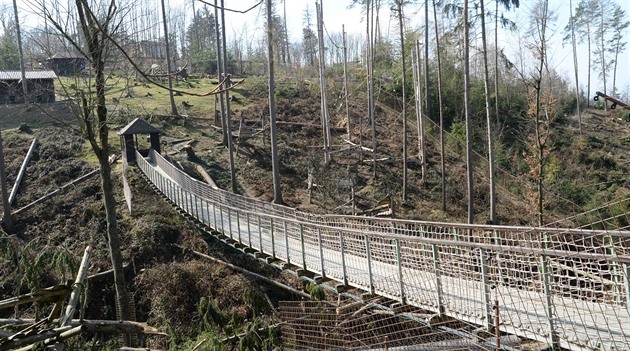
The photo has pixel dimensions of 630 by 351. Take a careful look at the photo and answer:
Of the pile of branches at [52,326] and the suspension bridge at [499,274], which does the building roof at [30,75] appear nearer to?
the suspension bridge at [499,274]

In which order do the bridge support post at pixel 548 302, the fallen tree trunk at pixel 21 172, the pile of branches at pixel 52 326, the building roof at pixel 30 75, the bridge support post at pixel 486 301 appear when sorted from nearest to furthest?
the pile of branches at pixel 52 326 < the bridge support post at pixel 548 302 < the bridge support post at pixel 486 301 < the fallen tree trunk at pixel 21 172 < the building roof at pixel 30 75

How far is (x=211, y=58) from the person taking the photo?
148ft

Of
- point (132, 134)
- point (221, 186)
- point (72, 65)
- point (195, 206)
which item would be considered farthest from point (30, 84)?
point (72, 65)

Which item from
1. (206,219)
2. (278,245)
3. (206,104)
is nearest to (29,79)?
(206,104)

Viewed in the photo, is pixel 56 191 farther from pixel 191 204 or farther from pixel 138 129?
pixel 191 204

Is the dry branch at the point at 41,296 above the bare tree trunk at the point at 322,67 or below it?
below

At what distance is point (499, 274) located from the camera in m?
4.67

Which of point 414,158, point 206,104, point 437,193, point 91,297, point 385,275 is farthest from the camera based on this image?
point 206,104

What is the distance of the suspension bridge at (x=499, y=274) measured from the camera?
13.0 ft

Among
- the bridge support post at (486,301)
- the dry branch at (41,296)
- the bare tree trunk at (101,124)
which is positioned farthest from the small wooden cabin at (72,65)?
the bridge support post at (486,301)

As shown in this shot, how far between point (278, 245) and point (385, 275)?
10.6 feet

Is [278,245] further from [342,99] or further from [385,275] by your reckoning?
[342,99]

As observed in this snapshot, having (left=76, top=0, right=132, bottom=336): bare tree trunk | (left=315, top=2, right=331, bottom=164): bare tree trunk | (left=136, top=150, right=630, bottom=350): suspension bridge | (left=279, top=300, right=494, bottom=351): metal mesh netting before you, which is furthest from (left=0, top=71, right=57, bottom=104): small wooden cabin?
(left=279, top=300, right=494, bottom=351): metal mesh netting

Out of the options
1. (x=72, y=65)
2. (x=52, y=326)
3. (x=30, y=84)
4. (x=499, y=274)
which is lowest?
(x=52, y=326)
